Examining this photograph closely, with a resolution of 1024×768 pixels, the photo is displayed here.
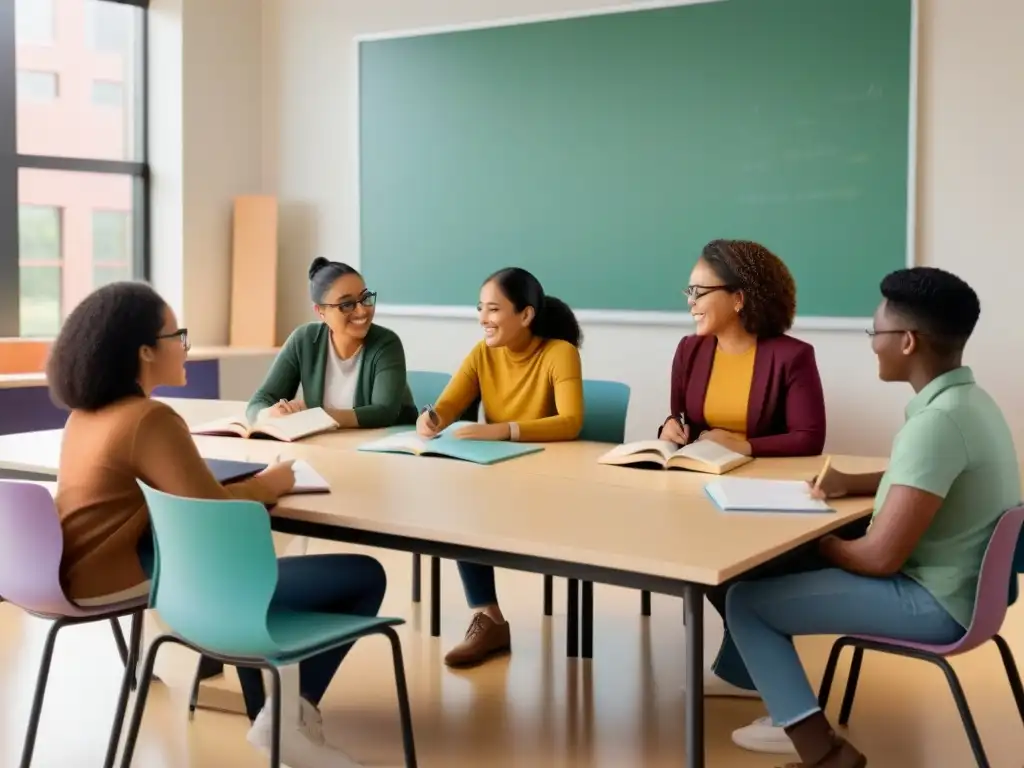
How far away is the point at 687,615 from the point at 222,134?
4934mm

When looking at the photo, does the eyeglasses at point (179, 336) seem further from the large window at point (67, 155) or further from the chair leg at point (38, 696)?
the large window at point (67, 155)

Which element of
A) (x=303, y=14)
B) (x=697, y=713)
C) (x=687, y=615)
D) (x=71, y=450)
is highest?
(x=303, y=14)

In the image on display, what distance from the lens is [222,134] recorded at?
6363mm

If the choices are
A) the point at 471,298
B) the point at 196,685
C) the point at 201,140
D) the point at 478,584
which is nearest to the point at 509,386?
the point at 478,584

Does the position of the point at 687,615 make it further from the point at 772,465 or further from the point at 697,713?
the point at 772,465

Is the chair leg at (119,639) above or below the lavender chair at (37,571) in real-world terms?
below

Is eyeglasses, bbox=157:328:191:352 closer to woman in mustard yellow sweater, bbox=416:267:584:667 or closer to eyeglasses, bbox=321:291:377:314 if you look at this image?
woman in mustard yellow sweater, bbox=416:267:584:667

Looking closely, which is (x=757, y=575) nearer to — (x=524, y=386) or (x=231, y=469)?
(x=231, y=469)

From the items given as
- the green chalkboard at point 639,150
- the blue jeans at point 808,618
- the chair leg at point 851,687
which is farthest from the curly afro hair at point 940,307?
the green chalkboard at point 639,150

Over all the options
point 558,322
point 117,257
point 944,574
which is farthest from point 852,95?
point 117,257

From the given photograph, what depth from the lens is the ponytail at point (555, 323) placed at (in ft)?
12.6

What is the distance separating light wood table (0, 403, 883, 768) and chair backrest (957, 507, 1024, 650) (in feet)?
0.98

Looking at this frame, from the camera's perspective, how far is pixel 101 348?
8.25ft

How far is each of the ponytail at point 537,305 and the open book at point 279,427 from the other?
64 cm
